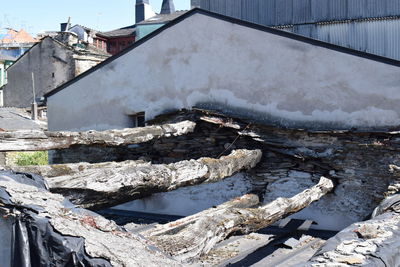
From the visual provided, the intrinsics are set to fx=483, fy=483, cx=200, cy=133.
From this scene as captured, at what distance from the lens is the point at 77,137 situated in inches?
226

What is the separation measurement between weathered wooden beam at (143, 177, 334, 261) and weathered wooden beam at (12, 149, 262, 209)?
1.64 feet

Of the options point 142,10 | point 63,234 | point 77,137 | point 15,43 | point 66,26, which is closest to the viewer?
point 63,234

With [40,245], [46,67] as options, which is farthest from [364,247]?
[46,67]

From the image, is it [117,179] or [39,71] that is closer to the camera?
[117,179]

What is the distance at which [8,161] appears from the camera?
67.0 feet

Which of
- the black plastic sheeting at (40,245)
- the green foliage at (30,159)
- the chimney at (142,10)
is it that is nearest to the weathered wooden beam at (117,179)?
the black plastic sheeting at (40,245)

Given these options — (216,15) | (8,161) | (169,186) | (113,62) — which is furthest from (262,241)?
(8,161)

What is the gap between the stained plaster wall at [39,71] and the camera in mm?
27312

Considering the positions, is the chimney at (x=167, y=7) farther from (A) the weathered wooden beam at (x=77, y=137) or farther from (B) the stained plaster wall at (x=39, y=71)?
(A) the weathered wooden beam at (x=77, y=137)

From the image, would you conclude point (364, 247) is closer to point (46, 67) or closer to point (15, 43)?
point (46, 67)

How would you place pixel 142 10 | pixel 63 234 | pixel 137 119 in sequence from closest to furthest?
1. pixel 63 234
2. pixel 137 119
3. pixel 142 10

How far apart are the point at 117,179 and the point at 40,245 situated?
1.64 metres

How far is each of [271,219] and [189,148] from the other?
322cm

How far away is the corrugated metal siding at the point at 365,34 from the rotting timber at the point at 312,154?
17.8 feet
